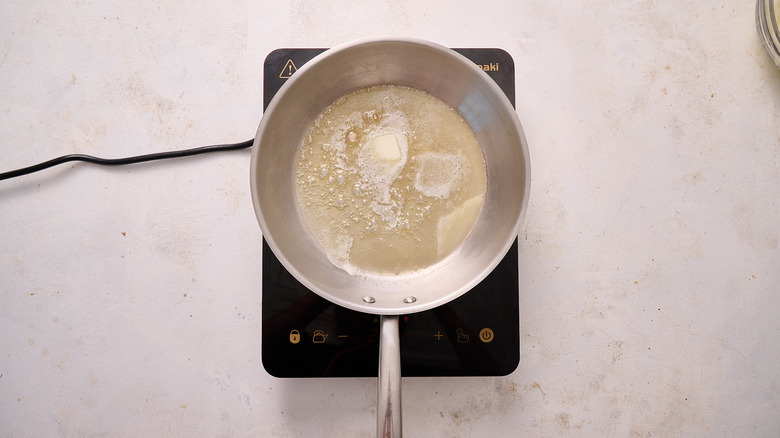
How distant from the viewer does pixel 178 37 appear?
72 centimetres

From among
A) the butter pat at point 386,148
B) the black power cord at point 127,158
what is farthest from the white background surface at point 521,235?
the butter pat at point 386,148

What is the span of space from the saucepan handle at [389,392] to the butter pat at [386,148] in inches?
10.2

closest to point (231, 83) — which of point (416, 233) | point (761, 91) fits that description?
point (416, 233)

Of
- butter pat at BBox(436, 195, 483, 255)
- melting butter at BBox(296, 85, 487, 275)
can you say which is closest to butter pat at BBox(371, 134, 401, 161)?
melting butter at BBox(296, 85, 487, 275)

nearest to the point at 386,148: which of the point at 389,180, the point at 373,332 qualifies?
the point at 389,180

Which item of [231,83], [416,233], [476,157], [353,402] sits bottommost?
[353,402]

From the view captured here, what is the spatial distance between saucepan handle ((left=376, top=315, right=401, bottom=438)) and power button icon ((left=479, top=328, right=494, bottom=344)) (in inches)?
7.0

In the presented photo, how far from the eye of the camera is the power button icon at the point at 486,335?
25.6 inches

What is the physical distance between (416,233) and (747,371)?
21.3 inches

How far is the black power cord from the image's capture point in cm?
70

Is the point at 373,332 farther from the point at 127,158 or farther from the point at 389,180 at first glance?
the point at 127,158

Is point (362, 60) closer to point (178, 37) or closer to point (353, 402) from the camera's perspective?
point (178, 37)

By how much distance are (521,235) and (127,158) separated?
594mm

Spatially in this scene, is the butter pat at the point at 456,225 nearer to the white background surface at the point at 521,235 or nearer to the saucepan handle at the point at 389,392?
the white background surface at the point at 521,235
